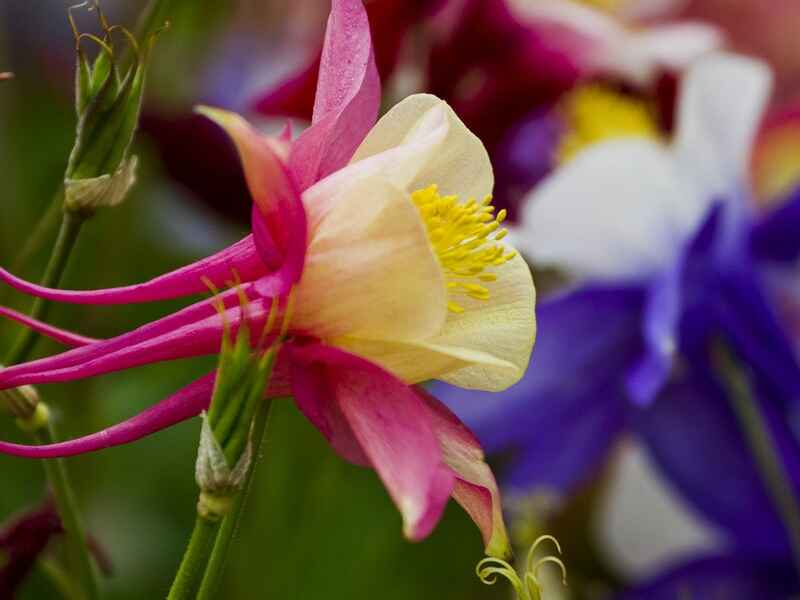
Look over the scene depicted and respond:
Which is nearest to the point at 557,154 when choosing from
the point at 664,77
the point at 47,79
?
the point at 664,77

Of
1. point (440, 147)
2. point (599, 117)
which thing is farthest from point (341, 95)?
point (599, 117)

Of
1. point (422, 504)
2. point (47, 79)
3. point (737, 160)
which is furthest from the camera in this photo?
point (47, 79)

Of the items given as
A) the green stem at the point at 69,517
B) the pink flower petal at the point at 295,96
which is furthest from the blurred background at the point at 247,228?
the green stem at the point at 69,517

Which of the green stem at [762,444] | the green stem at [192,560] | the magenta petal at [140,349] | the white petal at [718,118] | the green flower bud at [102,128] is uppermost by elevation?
the green flower bud at [102,128]

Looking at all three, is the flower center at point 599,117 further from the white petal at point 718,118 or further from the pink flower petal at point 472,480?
the pink flower petal at point 472,480

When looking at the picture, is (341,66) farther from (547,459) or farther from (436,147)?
(547,459)

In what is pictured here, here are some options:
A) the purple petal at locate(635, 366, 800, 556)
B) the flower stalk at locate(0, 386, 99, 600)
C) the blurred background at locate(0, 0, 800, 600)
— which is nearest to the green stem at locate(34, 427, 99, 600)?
the flower stalk at locate(0, 386, 99, 600)

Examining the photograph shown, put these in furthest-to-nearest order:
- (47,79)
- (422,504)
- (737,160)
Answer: (47,79)
(737,160)
(422,504)
